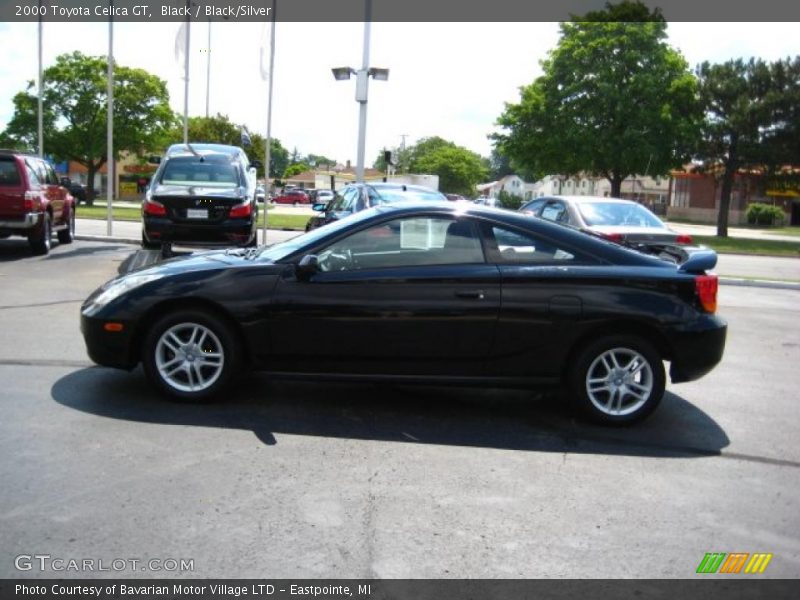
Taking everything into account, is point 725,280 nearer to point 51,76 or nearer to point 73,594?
point 73,594

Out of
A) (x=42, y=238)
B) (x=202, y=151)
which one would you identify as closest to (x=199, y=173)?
(x=202, y=151)

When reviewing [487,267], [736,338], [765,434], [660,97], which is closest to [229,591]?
[487,267]

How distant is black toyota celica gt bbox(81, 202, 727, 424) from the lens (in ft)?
17.6

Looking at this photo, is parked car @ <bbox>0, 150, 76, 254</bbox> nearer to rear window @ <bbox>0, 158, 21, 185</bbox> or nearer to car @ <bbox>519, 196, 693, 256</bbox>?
rear window @ <bbox>0, 158, 21, 185</bbox>

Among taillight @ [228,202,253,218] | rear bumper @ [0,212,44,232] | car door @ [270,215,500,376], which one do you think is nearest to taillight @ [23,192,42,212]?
rear bumper @ [0,212,44,232]

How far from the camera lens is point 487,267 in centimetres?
546

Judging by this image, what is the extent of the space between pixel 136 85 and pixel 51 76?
17.7ft

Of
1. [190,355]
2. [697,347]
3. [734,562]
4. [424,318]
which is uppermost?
[424,318]

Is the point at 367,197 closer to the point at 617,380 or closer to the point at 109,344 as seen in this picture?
the point at 109,344

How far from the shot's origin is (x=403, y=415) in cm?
553

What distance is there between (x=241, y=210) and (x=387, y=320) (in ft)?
24.0

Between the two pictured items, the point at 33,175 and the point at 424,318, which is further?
the point at 33,175

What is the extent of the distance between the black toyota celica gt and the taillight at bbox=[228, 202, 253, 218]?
21.7 ft

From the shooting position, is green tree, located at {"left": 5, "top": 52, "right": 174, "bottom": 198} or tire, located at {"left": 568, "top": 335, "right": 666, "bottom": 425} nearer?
tire, located at {"left": 568, "top": 335, "right": 666, "bottom": 425}
